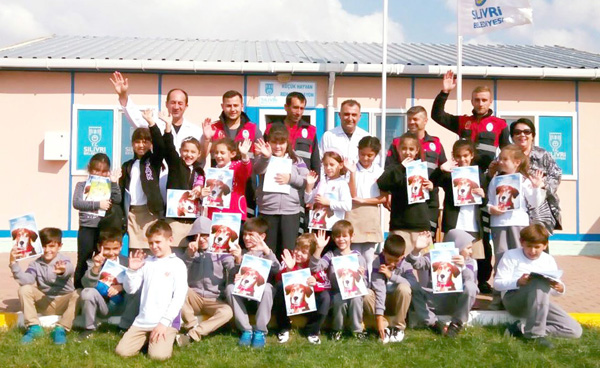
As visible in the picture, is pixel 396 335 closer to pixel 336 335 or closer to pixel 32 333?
pixel 336 335

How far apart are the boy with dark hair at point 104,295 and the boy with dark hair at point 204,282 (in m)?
0.52

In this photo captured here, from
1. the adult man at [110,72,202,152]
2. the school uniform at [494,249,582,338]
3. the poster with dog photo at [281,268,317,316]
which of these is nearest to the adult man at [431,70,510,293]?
the school uniform at [494,249,582,338]

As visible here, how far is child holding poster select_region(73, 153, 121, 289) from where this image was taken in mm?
5770

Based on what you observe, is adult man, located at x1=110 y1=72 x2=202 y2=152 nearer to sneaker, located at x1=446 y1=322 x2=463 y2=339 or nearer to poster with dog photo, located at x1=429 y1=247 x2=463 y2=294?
poster with dog photo, located at x1=429 y1=247 x2=463 y2=294

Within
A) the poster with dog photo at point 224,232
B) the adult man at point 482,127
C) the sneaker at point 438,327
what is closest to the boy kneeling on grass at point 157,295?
the poster with dog photo at point 224,232

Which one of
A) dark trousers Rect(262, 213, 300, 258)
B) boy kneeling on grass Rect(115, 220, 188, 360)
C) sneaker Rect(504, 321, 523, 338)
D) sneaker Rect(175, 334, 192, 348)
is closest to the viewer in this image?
boy kneeling on grass Rect(115, 220, 188, 360)

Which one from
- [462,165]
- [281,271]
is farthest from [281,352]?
[462,165]

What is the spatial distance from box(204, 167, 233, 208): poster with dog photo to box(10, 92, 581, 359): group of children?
140 mm

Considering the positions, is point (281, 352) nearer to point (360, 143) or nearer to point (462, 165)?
point (360, 143)

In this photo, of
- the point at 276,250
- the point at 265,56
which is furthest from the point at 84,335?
the point at 265,56

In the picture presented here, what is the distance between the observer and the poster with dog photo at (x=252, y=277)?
5152 millimetres

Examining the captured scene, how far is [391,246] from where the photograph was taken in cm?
530

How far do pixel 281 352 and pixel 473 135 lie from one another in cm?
344

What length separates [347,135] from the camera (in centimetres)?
656
